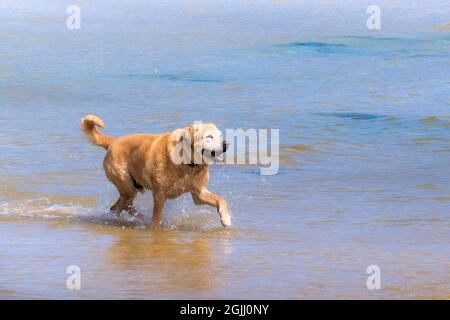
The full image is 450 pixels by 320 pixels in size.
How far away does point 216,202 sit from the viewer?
30.8 ft

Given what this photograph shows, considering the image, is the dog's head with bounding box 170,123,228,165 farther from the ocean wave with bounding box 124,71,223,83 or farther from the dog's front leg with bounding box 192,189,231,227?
the ocean wave with bounding box 124,71,223,83

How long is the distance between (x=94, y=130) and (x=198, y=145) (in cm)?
114

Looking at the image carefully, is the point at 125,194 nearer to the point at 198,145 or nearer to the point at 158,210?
the point at 158,210

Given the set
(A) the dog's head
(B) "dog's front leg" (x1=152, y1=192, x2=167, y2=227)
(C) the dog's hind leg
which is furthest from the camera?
(C) the dog's hind leg

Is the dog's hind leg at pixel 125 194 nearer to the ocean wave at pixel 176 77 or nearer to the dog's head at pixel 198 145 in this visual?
the dog's head at pixel 198 145

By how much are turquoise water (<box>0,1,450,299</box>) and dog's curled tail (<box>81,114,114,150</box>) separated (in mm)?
621

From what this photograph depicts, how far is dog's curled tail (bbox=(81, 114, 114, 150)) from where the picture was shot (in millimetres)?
9875

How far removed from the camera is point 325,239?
890 centimetres

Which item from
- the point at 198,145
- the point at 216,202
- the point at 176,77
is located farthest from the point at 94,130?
the point at 176,77

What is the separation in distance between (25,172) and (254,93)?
7.48 m

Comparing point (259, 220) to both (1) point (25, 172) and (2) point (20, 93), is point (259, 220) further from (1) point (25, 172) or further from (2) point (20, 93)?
(2) point (20, 93)

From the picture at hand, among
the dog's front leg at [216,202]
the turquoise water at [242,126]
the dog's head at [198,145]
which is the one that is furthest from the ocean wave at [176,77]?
the dog's head at [198,145]

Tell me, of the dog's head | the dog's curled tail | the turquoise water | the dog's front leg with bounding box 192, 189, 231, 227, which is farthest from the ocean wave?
the dog's head

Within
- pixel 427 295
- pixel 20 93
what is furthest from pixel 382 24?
pixel 427 295
